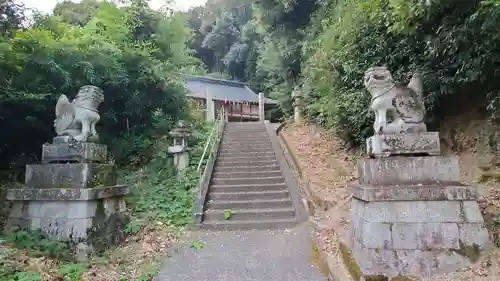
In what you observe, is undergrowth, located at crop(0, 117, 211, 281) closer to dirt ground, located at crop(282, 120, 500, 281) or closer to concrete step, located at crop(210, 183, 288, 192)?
concrete step, located at crop(210, 183, 288, 192)

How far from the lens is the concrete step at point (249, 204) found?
275 inches

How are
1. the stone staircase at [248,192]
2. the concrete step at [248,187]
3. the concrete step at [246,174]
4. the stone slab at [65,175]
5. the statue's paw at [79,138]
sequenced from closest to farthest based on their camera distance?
the stone slab at [65,175] < the statue's paw at [79,138] < the stone staircase at [248,192] < the concrete step at [248,187] < the concrete step at [246,174]

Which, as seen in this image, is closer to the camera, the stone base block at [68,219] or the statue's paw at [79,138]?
the stone base block at [68,219]

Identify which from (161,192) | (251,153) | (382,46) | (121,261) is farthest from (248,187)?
(382,46)

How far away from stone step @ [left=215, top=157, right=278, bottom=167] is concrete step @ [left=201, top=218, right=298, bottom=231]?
3.03 meters

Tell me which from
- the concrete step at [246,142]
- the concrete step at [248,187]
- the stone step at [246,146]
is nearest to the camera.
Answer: the concrete step at [248,187]

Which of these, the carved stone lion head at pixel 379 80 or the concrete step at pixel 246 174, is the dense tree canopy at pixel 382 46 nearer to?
the carved stone lion head at pixel 379 80

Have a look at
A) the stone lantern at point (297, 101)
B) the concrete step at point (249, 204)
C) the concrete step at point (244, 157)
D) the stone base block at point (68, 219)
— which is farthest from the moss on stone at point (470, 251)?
the stone lantern at point (297, 101)

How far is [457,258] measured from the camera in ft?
12.5

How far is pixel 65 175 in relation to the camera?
4.81 m

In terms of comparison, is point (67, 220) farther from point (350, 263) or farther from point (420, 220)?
point (420, 220)

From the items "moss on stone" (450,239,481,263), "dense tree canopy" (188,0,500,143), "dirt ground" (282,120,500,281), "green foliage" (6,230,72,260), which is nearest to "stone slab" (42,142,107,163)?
"green foliage" (6,230,72,260)

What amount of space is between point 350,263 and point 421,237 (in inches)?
35.9

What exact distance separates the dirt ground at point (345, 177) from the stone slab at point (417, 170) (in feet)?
2.93
